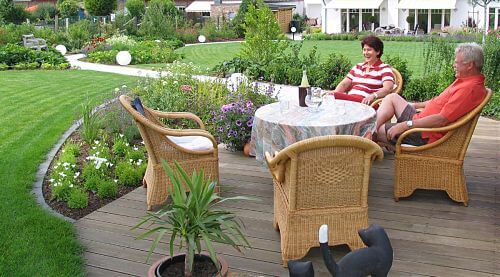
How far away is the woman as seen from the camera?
606cm

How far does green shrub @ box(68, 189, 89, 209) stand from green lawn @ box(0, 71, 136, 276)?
243 mm

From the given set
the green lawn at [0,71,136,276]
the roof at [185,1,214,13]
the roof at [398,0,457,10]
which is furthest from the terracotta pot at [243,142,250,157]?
the roof at [185,1,214,13]

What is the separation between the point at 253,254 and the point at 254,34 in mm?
8794

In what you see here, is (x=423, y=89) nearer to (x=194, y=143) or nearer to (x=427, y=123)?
(x=427, y=123)

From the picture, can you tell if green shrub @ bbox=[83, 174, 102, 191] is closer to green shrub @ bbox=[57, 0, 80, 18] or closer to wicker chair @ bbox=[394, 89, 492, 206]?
wicker chair @ bbox=[394, 89, 492, 206]

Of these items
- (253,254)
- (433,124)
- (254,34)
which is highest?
(254,34)

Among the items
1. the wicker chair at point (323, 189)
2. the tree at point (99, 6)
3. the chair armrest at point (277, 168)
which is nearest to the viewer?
the wicker chair at point (323, 189)

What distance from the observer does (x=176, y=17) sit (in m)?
27.6

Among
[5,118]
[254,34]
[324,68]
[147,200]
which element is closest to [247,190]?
[147,200]

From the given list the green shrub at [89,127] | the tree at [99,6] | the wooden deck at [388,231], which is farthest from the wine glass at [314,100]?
the tree at [99,6]

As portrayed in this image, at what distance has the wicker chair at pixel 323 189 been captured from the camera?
3412 millimetres

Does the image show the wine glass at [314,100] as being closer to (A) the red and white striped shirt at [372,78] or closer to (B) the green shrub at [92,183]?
(A) the red and white striped shirt at [372,78]

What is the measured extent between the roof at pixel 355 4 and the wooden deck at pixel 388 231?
27727 millimetres

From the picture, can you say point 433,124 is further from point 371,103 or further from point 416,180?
point 371,103
